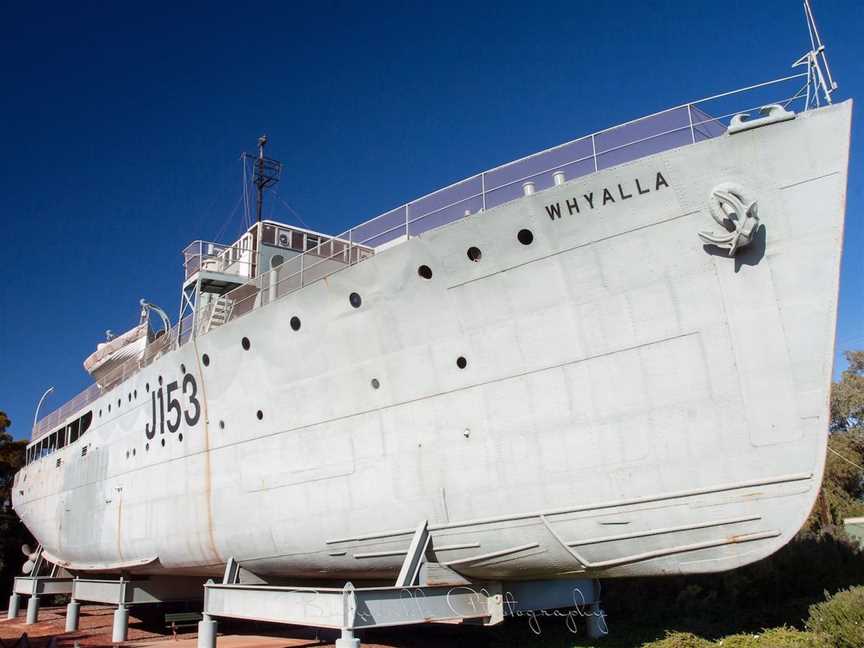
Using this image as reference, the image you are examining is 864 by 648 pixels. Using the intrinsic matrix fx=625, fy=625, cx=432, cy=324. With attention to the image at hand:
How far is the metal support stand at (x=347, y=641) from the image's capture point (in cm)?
666

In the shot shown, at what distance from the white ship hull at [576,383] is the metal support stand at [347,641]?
1.65 m

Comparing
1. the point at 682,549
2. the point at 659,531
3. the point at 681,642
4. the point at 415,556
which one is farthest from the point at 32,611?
the point at 682,549

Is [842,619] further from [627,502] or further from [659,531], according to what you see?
[627,502]

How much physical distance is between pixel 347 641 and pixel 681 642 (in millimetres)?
4991

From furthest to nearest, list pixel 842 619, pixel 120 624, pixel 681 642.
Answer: pixel 120 624 < pixel 681 642 < pixel 842 619

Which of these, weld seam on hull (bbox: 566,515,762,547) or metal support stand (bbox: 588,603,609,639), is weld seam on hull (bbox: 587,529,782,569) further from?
metal support stand (bbox: 588,603,609,639)

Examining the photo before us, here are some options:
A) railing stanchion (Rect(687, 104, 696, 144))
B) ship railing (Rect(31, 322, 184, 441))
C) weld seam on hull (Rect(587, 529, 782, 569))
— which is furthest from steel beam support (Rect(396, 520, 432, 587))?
ship railing (Rect(31, 322, 184, 441))

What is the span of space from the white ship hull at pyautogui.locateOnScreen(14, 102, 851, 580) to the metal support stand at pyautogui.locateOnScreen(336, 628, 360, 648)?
64.9 inches

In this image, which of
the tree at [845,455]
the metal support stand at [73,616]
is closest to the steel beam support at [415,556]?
the metal support stand at [73,616]

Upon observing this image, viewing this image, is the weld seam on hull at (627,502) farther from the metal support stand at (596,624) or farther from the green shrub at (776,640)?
the metal support stand at (596,624)

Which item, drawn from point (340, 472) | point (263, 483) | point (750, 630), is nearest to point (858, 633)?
point (750, 630)

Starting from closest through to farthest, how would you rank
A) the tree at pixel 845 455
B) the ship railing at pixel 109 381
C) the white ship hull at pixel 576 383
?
the white ship hull at pixel 576 383
the ship railing at pixel 109 381
the tree at pixel 845 455

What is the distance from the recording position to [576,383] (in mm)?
7305

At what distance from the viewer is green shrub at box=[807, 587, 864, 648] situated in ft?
23.5
